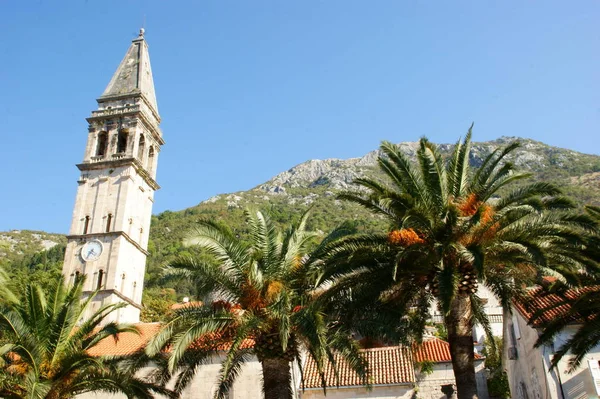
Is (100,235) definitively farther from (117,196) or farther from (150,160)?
(150,160)

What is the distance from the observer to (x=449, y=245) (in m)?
16.9

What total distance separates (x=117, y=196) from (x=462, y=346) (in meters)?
37.7

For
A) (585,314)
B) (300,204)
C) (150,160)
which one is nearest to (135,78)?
(150,160)

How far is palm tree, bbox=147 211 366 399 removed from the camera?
17.4 meters

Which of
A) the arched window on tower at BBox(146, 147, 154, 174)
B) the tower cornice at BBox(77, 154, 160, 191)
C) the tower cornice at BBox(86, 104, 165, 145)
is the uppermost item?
the tower cornice at BBox(86, 104, 165, 145)

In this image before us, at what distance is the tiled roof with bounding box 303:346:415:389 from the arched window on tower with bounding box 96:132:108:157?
30.8 metres

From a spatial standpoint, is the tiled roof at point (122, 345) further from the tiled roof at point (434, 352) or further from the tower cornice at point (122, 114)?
the tower cornice at point (122, 114)

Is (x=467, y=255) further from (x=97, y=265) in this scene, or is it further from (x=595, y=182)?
(x=595, y=182)

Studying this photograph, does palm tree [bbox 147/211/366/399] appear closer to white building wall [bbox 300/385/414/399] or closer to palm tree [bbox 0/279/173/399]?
palm tree [bbox 0/279/173/399]

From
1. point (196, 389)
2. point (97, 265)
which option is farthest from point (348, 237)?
point (97, 265)

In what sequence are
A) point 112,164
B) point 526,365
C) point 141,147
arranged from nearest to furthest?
point 526,365, point 112,164, point 141,147

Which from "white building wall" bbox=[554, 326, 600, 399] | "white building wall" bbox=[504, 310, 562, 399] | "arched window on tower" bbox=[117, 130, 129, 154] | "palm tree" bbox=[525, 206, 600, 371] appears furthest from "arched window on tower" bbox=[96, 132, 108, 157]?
"palm tree" bbox=[525, 206, 600, 371]

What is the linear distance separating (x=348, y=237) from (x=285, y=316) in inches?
139

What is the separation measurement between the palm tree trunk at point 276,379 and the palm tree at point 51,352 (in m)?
3.75
